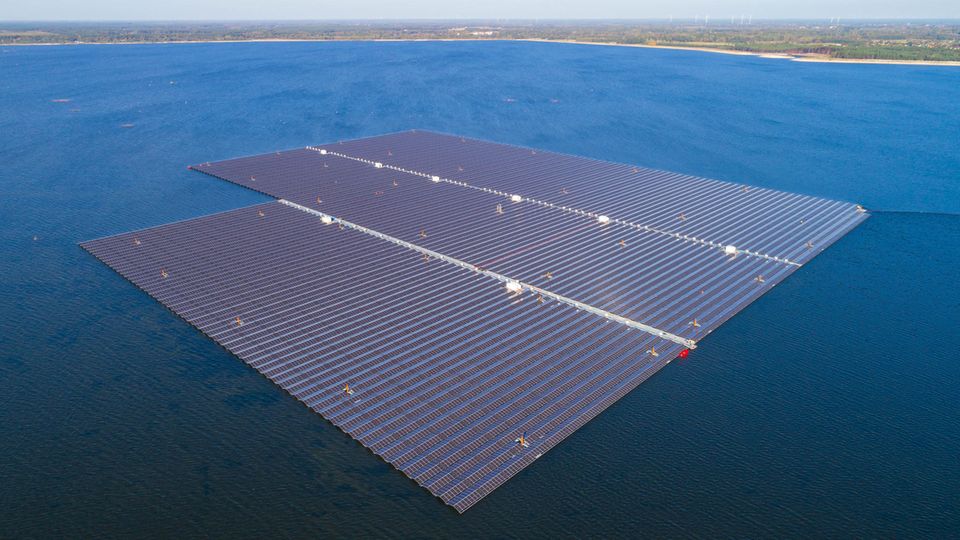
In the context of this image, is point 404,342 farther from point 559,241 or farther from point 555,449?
point 559,241

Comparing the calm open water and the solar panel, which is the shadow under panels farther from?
the solar panel

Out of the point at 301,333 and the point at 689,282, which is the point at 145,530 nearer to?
the point at 301,333

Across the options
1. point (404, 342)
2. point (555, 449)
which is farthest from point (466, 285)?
point (555, 449)

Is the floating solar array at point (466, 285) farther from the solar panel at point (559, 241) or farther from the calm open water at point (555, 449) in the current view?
the calm open water at point (555, 449)

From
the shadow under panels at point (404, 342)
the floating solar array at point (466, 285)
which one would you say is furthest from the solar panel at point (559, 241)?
the shadow under panels at point (404, 342)

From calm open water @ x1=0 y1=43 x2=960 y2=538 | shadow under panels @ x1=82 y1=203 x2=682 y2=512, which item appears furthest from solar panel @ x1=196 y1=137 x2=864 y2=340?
shadow under panels @ x1=82 y1=203 x2=682 y2=512

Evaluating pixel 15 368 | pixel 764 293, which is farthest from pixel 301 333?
pixel 764 293
